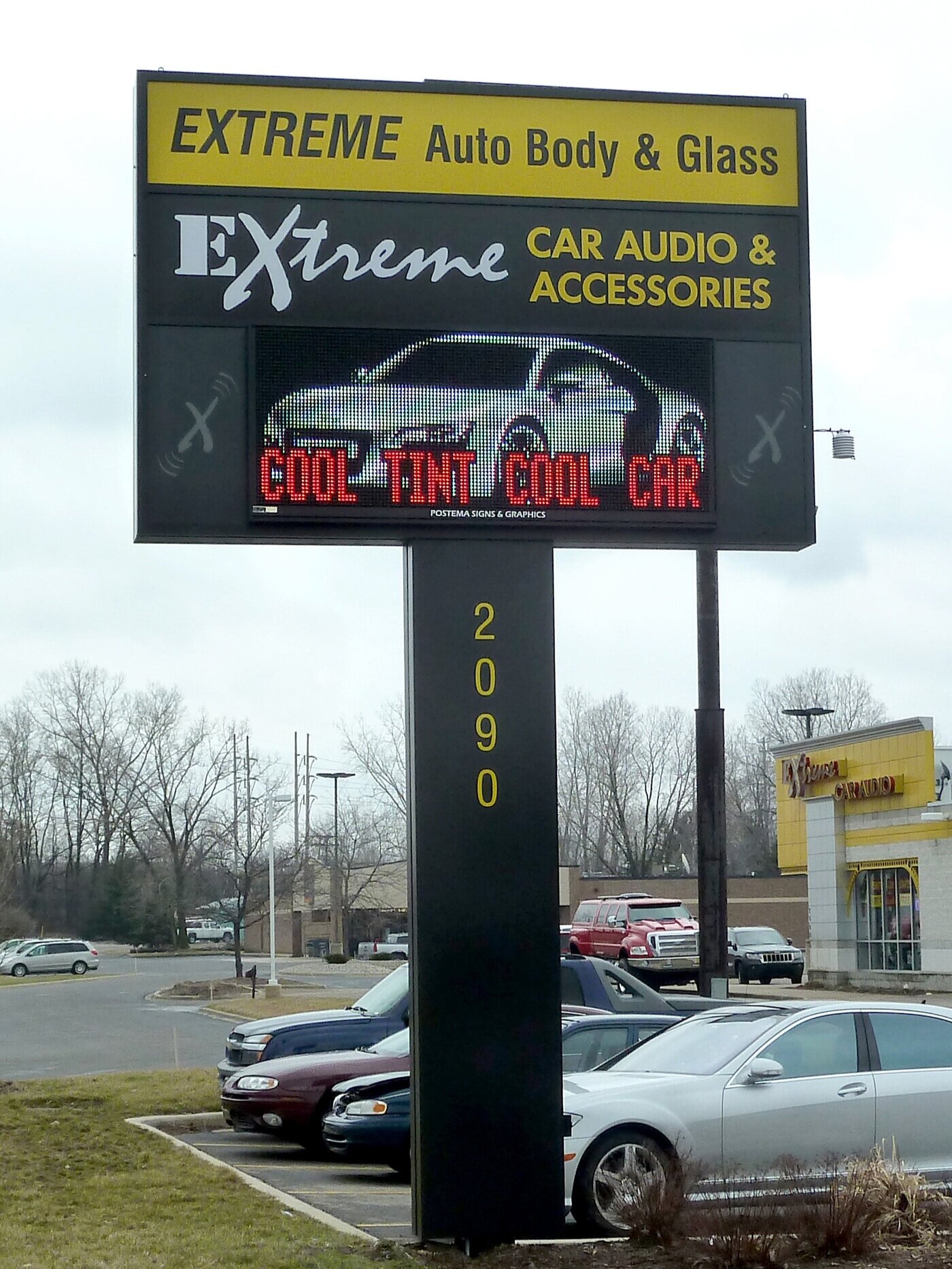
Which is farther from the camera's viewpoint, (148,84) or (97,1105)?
(97,1105)

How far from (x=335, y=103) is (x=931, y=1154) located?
23.8 ft

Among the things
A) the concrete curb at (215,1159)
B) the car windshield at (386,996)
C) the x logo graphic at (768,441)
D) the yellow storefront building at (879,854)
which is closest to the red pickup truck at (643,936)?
the yellow storefront building at (879,854)

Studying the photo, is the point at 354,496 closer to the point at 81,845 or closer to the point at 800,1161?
the point at 800,1161

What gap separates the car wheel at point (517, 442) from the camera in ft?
28.5

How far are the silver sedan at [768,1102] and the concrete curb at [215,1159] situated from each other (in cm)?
138

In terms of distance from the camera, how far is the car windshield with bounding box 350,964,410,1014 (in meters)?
15.4

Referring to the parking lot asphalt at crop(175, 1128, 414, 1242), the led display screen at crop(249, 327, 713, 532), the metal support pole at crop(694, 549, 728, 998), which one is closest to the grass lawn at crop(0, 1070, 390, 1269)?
the parking lot asphalt at crop(175, 1128, 414, 1242)

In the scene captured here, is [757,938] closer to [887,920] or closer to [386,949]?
[887,920]

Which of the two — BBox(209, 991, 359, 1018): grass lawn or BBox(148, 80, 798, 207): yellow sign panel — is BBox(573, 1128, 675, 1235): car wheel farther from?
BBox(209, 991, 359, 1018): grass lawn

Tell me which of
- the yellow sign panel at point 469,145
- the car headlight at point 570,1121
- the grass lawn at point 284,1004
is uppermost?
the yellow sign panel at point 469,145

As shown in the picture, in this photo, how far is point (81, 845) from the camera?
97.2 m

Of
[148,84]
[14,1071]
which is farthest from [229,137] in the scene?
[14,1071]

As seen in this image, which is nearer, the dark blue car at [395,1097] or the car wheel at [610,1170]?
the car wheel at [610,1170]

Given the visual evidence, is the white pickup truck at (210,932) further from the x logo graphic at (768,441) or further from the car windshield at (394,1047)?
the x logo graphic at (768,441)
